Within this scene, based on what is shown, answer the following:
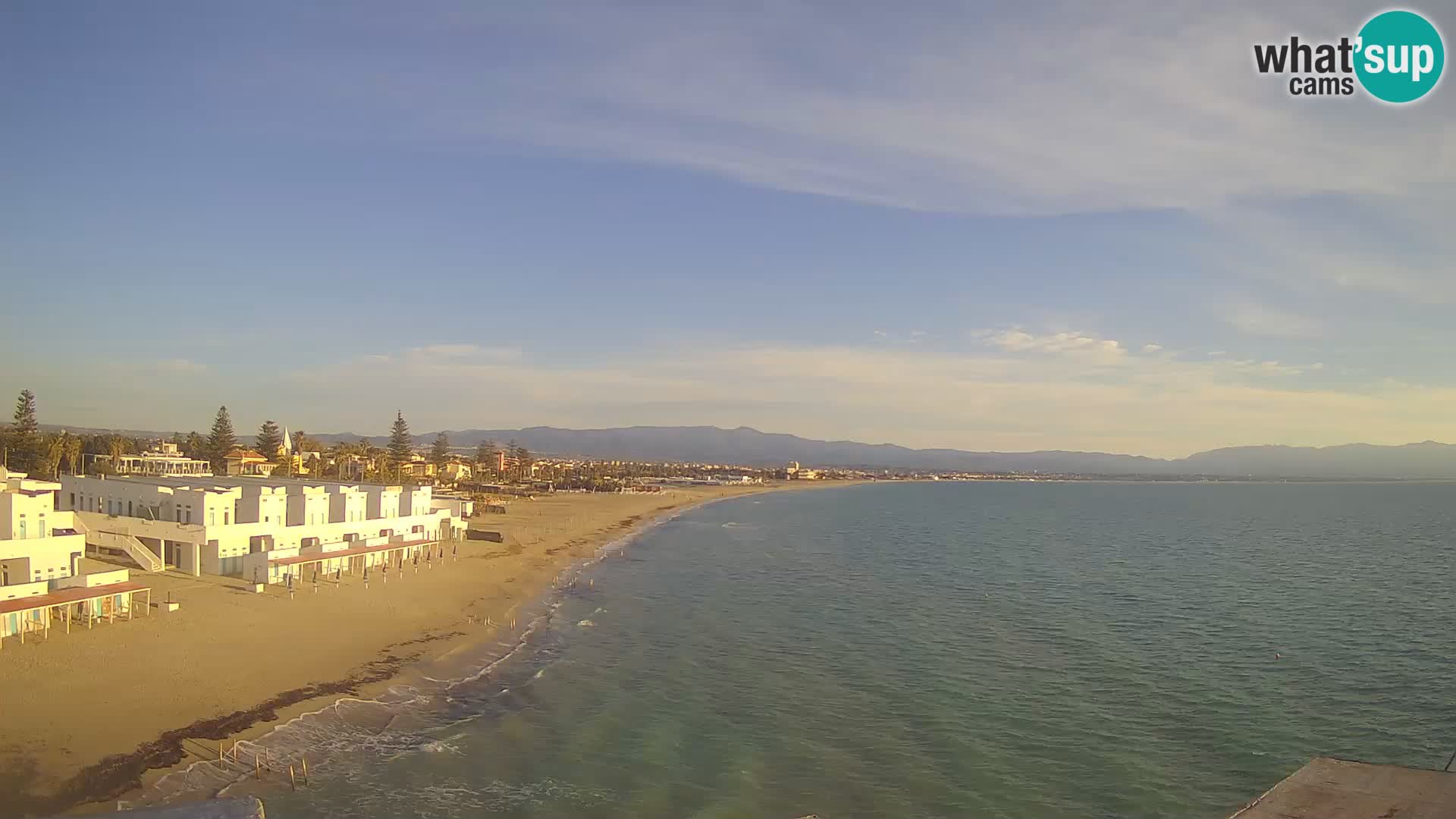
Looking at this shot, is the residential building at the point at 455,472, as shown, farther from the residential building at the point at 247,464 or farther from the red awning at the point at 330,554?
the red awning at the point at 330,554

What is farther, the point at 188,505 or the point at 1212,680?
the point at 188,505

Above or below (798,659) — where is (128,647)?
above

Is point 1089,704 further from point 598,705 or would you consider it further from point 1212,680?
point 598,705

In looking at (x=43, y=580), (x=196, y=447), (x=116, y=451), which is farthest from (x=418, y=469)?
(x=43, y=580)

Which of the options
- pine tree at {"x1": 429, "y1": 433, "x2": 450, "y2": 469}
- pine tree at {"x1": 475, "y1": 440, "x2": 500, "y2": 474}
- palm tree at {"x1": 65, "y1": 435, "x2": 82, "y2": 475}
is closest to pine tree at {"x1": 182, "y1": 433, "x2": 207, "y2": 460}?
palm tree at {"x1": 65, "y1": 435, "x2": 82, "y2": 475}

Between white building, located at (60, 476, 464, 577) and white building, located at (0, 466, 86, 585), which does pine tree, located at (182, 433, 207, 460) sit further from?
white building, located at (0, 466, 86, 585)

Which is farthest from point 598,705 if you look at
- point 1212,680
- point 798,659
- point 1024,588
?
point 1024,588
